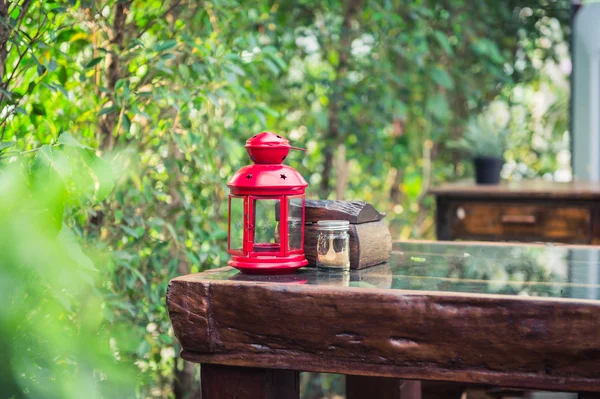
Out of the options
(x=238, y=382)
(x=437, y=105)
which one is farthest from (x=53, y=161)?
(x=437, y=105)

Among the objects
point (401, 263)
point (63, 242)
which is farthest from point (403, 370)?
point (63, 242)

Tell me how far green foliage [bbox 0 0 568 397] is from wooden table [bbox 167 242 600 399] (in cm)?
25

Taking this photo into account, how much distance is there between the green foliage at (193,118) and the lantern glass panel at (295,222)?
335mm

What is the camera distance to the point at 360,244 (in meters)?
1.41

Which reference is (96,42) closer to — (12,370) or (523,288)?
(12,370)

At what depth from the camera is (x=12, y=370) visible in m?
1.17

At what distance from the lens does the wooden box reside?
55.1 inches

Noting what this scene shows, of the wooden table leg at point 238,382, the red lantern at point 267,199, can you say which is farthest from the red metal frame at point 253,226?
the wooden table leg at point 238,382

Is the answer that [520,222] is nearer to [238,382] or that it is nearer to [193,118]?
[193,118]

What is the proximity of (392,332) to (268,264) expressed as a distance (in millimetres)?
273

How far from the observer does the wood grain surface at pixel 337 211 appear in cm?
140

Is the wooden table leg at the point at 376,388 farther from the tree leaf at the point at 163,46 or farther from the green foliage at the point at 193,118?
the tree leaf at the point at 163,46

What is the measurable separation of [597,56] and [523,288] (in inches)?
122

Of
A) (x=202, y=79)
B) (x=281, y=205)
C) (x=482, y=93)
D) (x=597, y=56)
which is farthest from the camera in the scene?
(x=482, y=93)
